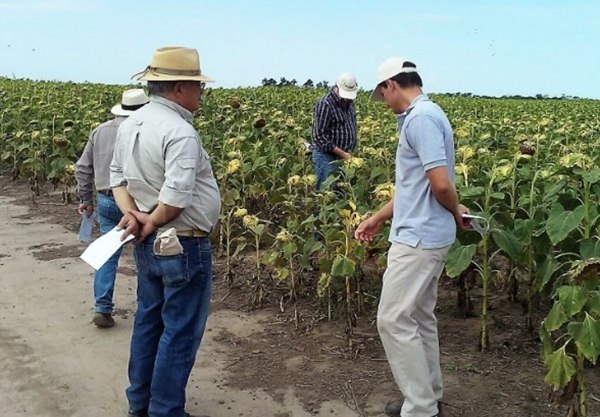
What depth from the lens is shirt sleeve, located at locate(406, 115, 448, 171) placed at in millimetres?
3629

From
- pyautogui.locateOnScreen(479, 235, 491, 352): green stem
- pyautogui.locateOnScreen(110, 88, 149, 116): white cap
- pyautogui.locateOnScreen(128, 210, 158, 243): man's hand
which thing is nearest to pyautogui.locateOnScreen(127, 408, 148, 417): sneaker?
pyautogui.locateOnScreen(128, 210, 158, 243): man's hand

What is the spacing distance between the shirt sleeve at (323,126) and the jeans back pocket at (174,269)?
378 centimetres

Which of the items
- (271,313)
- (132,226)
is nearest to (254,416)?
(132,226)

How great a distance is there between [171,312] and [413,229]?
4.01 feet

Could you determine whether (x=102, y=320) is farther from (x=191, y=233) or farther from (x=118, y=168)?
(x=191, y=233)

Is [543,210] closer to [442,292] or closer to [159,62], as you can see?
[442,292]

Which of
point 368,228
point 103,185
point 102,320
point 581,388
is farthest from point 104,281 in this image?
point 581,388

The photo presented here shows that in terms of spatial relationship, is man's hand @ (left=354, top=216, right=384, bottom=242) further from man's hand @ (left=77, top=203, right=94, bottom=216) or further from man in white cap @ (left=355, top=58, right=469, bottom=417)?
man's hand @ (left=77, top=203, right=94, bottom=216)

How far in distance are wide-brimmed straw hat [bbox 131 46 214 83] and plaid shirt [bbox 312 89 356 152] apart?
12.0 ft

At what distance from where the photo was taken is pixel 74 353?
16.8 ft

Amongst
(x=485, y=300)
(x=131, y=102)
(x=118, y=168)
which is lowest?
(x=485, y=300)

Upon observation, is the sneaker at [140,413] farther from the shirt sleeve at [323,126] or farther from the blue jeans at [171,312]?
the shirt sleeve at [323,126]

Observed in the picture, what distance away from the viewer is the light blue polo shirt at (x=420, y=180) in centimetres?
367

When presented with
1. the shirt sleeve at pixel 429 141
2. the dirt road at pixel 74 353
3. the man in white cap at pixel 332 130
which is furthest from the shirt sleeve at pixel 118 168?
the man in white cap at pixel 332 130
